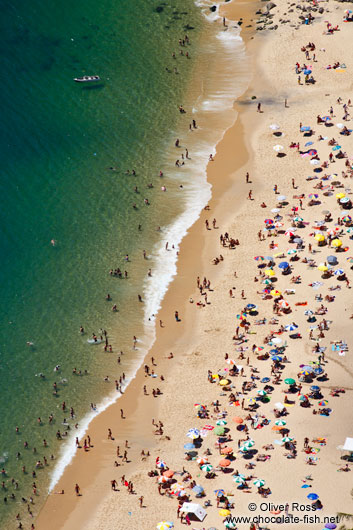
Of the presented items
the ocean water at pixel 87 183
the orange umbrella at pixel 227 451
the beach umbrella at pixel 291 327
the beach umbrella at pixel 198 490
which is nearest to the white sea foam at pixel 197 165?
the ocean water at pixel 87 183

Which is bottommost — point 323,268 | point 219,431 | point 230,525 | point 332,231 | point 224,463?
point 230,525

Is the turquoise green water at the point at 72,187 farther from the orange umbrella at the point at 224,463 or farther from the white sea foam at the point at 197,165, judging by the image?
the orange umbrella at the point at 224,463

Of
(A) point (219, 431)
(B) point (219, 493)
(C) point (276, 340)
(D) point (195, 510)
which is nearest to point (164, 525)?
(D) point (195, 510)

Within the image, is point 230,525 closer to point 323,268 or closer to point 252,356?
point 252,356

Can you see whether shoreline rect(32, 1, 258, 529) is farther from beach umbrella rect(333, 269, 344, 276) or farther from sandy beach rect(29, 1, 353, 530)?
beach umbrella rect(333, 269, 344, 276)

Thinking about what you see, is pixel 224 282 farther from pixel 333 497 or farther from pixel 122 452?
pixel 333 497
